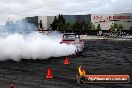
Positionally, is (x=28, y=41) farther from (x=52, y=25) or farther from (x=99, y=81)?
(x=52, y=25)

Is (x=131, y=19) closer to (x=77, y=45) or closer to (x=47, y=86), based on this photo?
(x=77, y=45)

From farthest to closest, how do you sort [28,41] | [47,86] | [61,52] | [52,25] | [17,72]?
[52,25] → [61,52] → [28,41] → [17,72] → [47,86]

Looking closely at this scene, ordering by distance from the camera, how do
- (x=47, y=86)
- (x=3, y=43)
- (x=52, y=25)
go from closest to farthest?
1. (x=47, y=86)
2. (x=3, y=43)
3. (x=52, y=25)

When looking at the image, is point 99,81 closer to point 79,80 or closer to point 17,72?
point 79,80

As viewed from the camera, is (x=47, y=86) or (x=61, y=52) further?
(x=61, y=52)

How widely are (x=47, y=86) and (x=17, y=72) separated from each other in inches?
171

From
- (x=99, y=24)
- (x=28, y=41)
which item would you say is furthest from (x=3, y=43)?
(x=99, y=24)

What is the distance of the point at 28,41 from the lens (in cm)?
2531

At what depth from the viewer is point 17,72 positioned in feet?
54.9

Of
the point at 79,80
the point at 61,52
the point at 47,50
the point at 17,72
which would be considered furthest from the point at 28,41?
the point at 79,80

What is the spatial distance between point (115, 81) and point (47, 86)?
2625mm

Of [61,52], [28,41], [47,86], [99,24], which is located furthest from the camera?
[99,24]

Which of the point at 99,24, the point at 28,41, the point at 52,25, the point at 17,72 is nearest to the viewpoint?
the point at 17,72

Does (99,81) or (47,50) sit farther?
(47,50)
